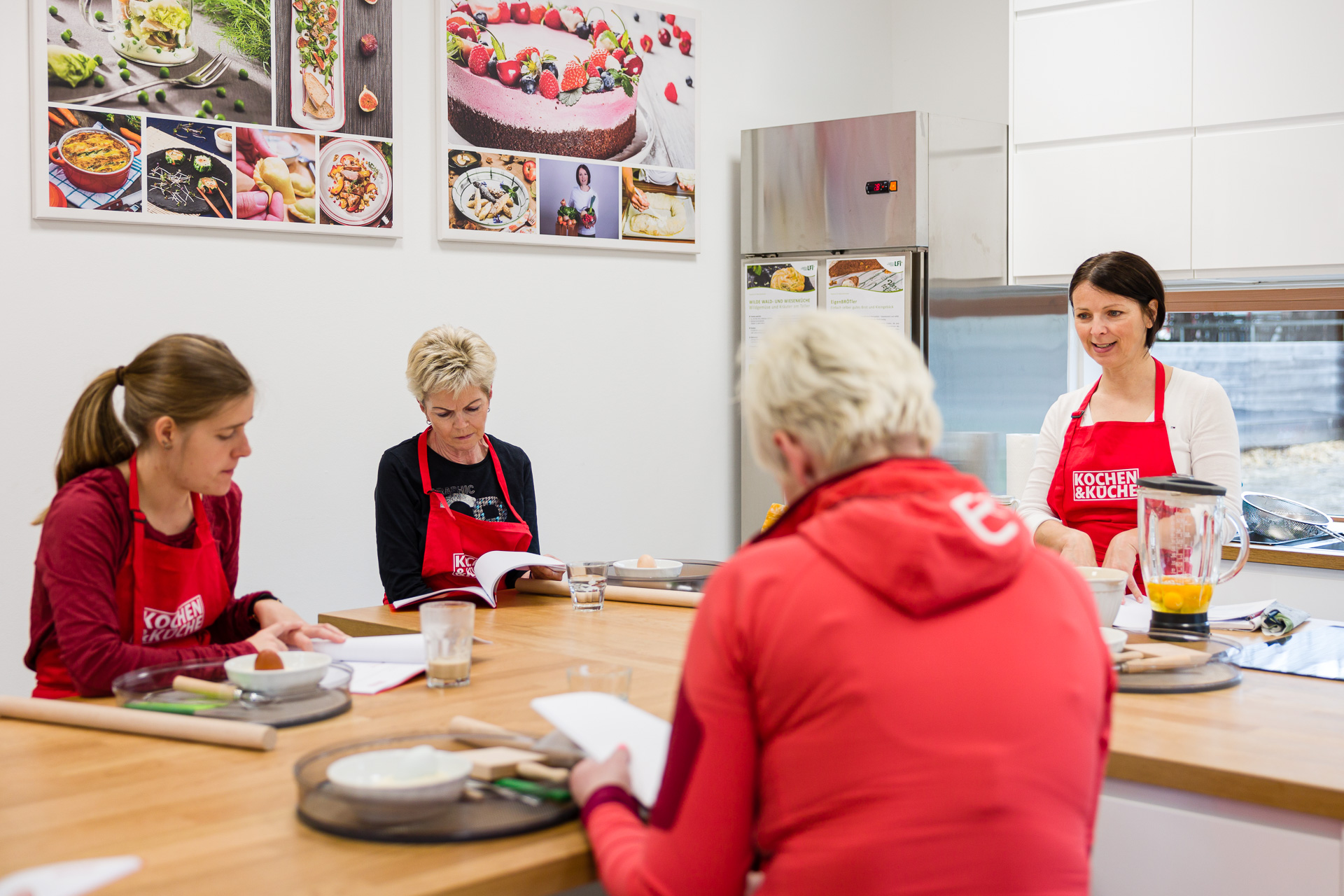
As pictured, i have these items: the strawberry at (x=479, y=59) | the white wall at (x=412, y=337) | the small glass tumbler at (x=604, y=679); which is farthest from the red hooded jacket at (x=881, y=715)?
the strawberry at (x=479, y=59)

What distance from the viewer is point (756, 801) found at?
103cm

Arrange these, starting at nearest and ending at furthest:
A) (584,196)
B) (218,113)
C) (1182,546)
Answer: (1182,546) → (218,113) → (584,196)

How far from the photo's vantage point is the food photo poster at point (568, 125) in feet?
12.3

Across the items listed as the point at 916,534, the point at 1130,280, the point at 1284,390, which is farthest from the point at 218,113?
the point at 1284,390

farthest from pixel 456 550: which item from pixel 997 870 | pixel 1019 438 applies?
pixel 1019 438

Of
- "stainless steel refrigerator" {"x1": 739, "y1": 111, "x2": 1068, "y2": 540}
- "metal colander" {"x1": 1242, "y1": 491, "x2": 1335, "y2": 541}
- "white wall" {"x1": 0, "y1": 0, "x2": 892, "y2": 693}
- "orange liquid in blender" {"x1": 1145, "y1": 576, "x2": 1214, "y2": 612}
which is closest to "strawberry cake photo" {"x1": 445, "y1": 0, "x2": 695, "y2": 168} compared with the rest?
"white wall" {"x1": 0, "y1": 0, "x2": 892, "y2": 693}

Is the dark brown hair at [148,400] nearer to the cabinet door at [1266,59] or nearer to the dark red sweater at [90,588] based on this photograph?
the dark red sweater at [90,588]

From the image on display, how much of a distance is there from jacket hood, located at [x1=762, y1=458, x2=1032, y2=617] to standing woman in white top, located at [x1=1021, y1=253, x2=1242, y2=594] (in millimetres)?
1699

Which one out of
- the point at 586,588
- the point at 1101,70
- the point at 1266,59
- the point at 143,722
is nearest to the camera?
the point at 143,722

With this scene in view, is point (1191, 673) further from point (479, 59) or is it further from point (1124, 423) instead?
point (479, 59)

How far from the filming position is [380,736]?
137cm

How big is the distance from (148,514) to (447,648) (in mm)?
576

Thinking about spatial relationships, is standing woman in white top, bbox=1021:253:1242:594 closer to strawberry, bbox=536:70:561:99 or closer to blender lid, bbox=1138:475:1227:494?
blender lid, bbox=1138:475:1227:494

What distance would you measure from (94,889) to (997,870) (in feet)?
2.44
